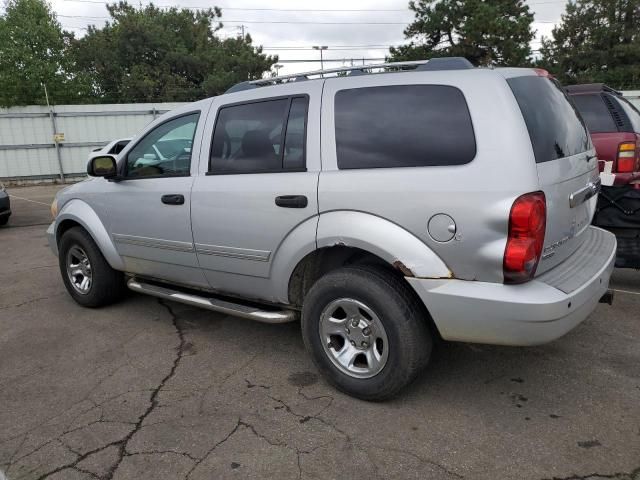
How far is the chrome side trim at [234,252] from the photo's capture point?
130 inches

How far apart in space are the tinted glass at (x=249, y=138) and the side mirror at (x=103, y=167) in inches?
40.6

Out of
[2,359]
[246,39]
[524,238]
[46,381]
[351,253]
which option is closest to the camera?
[524,238]

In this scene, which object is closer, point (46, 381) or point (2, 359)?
point (46, 381)

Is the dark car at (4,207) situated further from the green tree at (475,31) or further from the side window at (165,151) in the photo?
the green tree at (475,31)

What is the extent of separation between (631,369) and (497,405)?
1.05m

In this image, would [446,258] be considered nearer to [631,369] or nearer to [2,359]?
[631,369]

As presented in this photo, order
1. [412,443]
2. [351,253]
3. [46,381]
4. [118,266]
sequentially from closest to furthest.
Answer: [412,443], [351,253], [46,381], [118,266]

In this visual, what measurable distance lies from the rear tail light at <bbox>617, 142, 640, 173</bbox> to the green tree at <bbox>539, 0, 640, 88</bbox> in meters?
30.6

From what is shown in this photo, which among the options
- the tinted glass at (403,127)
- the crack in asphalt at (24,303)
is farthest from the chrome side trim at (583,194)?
the crack in asphalt at (24,303)

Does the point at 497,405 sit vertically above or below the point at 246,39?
below

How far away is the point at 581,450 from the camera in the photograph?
8.23 ft

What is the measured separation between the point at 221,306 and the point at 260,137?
1197mm

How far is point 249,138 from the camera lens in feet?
11.3

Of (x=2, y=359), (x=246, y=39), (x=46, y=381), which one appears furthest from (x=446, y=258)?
(x=246, y=39)
